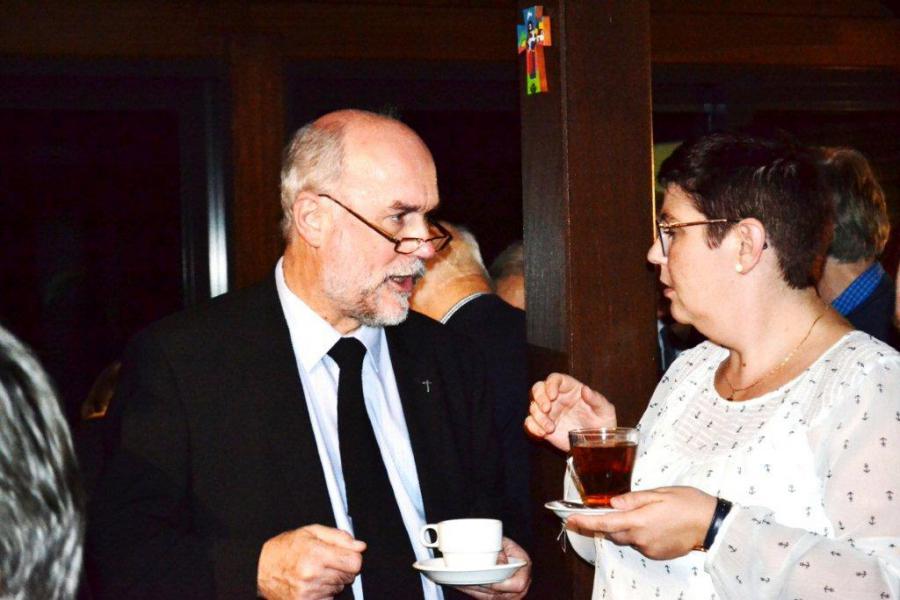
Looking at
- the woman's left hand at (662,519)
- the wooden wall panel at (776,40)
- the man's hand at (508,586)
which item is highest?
the wooden wall panel at (776,40)

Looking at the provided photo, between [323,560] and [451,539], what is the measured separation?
26 centimetres

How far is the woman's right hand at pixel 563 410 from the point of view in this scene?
241 cm

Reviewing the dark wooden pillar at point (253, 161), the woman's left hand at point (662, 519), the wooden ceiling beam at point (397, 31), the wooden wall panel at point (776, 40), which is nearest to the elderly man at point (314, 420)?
the woman's left hand at point (662, 519)

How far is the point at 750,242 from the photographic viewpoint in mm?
2143

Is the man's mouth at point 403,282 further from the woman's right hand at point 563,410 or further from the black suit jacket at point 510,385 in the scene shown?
the black suit jacket at point 510,385

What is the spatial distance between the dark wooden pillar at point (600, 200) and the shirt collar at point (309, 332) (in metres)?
0.52

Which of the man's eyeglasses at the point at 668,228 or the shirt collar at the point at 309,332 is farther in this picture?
the shirt collar at the point at 309,332

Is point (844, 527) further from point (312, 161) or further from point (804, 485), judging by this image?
point (312, 161)

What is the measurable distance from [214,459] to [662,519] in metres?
0.93

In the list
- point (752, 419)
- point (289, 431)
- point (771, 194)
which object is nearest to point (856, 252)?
point (771, 194)

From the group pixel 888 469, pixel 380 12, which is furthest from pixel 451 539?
pixel 380 12

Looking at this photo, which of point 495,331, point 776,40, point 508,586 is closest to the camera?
point 508,586

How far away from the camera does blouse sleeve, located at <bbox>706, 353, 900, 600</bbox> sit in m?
1.84

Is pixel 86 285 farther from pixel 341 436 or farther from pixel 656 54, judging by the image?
pixel 341 436
